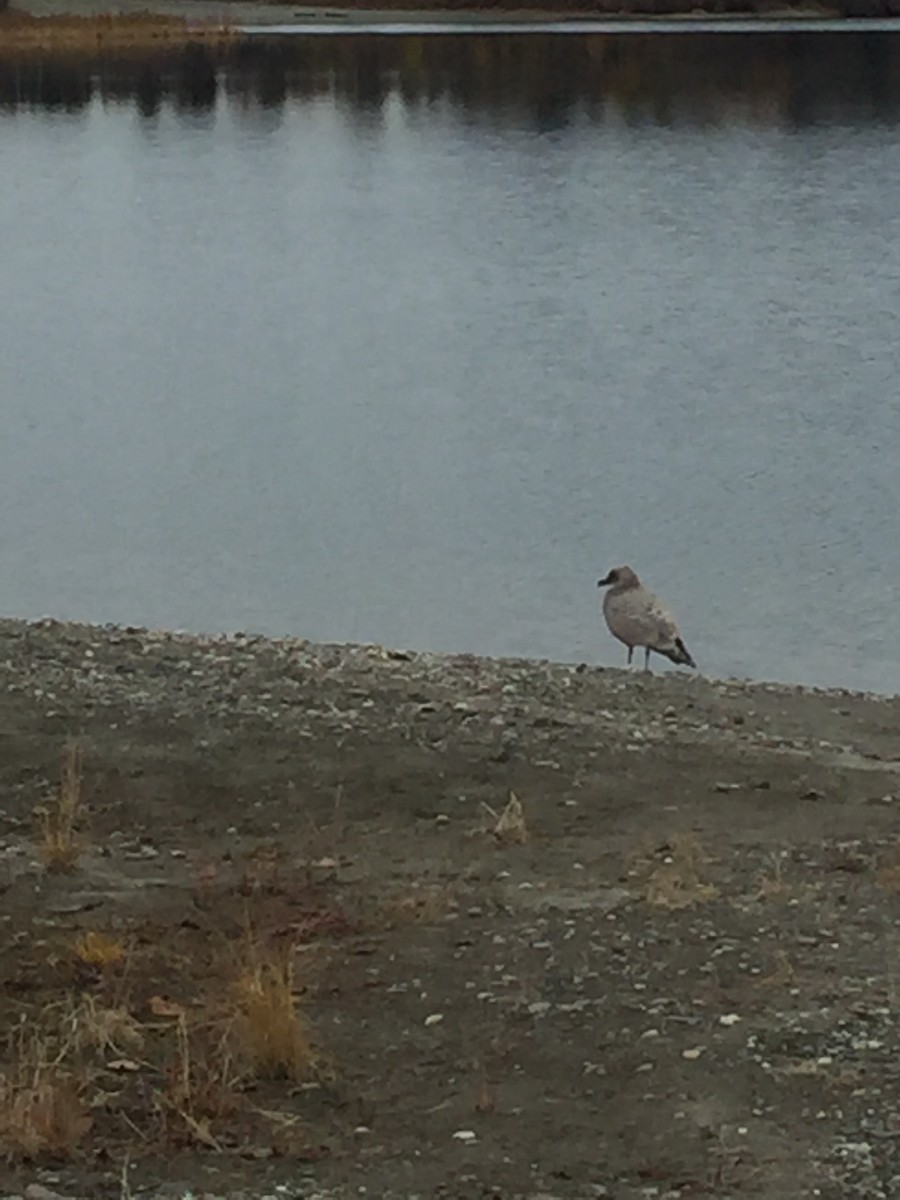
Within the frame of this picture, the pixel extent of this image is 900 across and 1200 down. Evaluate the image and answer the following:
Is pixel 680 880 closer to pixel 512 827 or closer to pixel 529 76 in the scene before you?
pixel 512 827

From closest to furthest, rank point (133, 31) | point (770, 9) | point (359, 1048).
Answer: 1. point (359, 1048)
2. point (133, 31)
3. point (770, 9)

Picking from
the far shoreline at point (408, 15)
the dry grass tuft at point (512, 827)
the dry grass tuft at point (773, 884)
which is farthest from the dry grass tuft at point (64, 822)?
the far shoreline at point (408, 15)

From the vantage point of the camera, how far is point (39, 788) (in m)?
8.93

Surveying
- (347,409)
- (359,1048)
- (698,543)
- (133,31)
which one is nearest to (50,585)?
(698,543)

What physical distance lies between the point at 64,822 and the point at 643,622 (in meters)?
4.91

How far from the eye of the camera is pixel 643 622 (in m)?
12.6

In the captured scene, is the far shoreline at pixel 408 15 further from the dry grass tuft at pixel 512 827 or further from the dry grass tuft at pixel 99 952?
the dry grass tuft at pixel 99 952

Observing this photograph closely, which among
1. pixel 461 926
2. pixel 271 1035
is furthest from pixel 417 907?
pixel 271 1035

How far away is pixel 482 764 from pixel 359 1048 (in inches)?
122

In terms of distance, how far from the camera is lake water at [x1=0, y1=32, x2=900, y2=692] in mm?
16375

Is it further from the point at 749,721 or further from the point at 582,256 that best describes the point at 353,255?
the point at 749,721

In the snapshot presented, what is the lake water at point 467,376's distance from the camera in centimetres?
1638

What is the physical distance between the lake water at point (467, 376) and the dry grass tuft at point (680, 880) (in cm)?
608

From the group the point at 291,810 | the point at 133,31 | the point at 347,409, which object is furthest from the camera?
the point at 133,31
